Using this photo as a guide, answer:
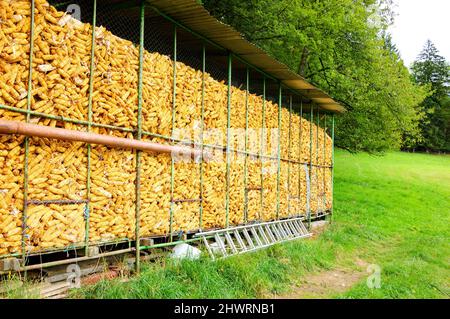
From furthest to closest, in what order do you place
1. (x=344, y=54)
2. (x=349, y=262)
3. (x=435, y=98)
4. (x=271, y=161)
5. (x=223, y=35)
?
(x=435, y=98)
(x=344, y=54)
(x=271, y=161)
(x=349, y=262)
(x=223, y=35)

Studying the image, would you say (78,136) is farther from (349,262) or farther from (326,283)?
(349,262)

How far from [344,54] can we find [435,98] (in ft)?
146

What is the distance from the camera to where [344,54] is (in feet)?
65.0

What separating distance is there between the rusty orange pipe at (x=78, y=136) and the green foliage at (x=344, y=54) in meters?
11.3

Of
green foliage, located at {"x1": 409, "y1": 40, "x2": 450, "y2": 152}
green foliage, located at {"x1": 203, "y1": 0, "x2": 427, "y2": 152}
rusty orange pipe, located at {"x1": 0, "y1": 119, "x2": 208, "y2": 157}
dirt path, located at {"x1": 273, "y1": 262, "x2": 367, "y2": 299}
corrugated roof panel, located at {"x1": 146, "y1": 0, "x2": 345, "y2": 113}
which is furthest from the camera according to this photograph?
green foliage, located at {"x1": 409, "y1": 40, "x2": 450, "y2": 152}

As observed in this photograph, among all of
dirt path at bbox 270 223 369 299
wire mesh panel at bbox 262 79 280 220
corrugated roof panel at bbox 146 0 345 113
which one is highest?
corrugated roof panel at bbox 146 0 345 113

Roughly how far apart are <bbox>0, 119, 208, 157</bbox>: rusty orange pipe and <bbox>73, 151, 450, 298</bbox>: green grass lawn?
1784 millimetres

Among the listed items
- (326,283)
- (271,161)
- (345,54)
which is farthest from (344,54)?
(326,283)

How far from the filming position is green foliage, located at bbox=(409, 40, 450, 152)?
5375 cm

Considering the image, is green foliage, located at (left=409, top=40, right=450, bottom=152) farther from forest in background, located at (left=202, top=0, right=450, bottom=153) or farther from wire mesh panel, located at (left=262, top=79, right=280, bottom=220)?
wire mesh panel, located at (left=262, top=79, right=280, bottom=220)

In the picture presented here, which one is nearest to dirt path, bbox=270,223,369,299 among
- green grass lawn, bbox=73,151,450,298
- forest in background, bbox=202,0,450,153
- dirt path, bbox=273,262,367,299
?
dirt path, bbox=273,262,367,299

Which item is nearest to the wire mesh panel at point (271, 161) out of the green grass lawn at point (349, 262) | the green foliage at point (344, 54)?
the green grass lawn at point (349, 262)

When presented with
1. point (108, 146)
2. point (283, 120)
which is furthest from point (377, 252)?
point (108, 146)

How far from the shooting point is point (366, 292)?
7.38 m
